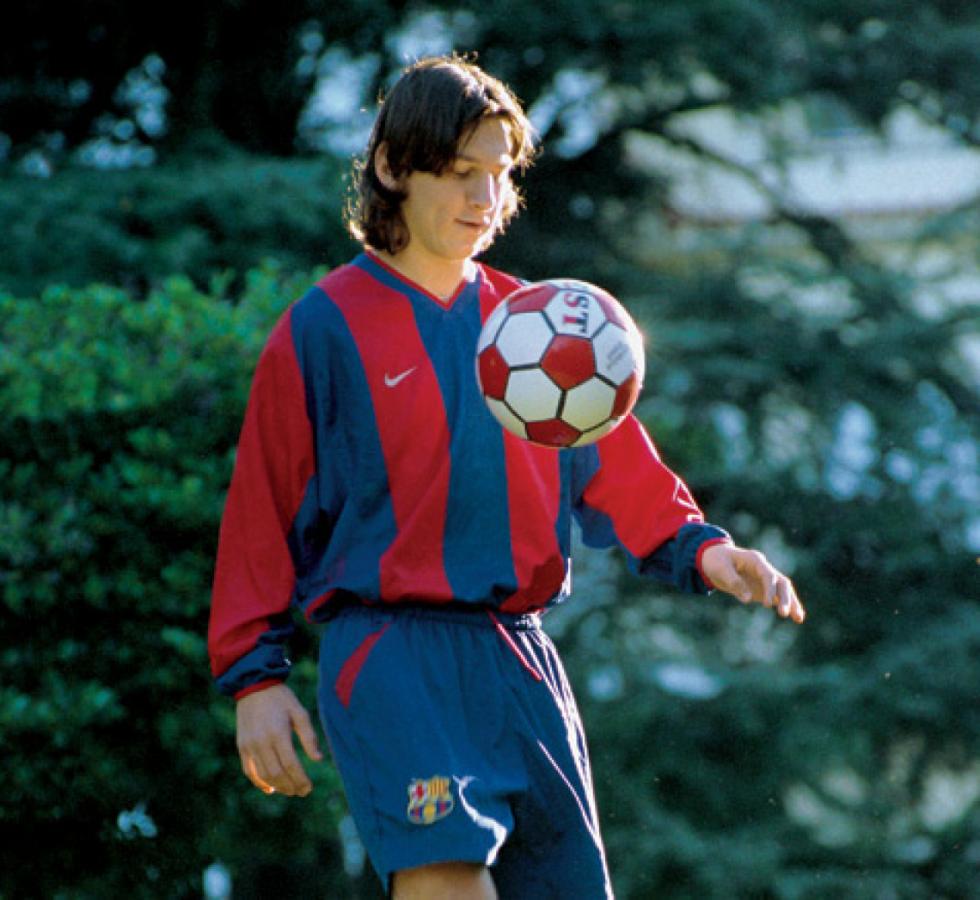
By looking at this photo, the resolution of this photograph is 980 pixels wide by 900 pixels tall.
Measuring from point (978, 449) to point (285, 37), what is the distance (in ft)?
15.7

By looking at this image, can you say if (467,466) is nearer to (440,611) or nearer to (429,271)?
(440,611)

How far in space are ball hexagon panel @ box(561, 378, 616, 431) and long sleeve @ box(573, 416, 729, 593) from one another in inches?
8.4

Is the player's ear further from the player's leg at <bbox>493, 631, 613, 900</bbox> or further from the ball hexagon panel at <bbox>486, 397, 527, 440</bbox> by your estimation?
the player's leg at <bbox>493, 631, 613, 900</bbox>

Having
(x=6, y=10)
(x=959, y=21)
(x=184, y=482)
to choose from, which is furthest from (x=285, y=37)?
(x=184, y=482)

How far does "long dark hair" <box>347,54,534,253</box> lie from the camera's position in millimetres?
3619

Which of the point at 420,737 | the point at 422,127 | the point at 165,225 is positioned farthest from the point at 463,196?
the point at 165,225

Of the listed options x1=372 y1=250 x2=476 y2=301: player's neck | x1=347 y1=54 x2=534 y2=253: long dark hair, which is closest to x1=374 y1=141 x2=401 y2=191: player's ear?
x1=347 y1=54 x2=534 y2=253: long dark hair

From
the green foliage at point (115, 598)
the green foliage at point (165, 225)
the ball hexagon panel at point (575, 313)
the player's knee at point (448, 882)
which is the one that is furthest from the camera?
the green foliage at point (165, 225)

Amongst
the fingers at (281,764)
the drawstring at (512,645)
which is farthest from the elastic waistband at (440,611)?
the fingers at (281,764)

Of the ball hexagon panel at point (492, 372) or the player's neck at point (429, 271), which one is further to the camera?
the player's neck at point (429, 271)

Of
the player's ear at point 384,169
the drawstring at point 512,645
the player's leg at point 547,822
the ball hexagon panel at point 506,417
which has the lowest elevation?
the player's leg at point 547,822

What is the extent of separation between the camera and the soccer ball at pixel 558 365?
351cm

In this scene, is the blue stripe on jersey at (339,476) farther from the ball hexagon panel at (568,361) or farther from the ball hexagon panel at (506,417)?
the ball hexagon panel at (568,361)

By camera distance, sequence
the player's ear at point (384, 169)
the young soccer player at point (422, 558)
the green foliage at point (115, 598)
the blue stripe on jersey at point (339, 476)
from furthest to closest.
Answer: the green foliage at point (115, 598) < the player's ear at point (384, 169) < the blue stripe on jersey at point (339, 476) < the young soccer player at point (422, 558)
